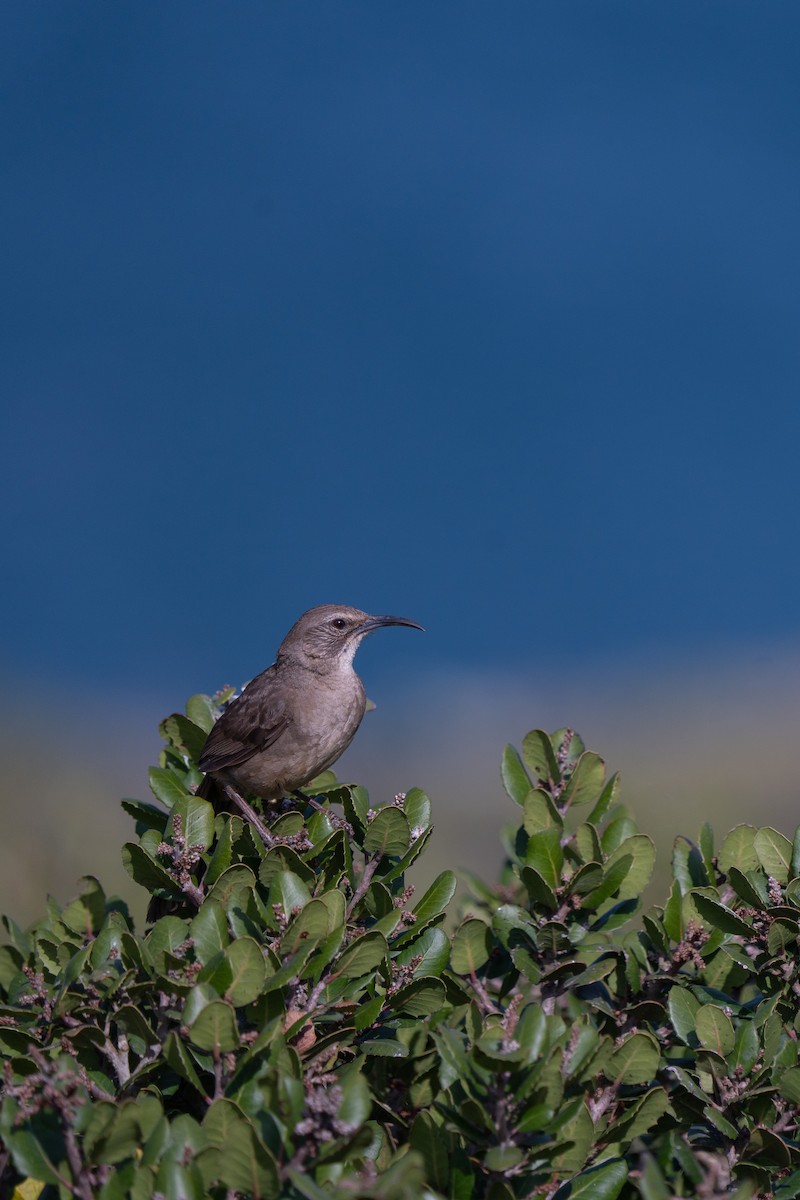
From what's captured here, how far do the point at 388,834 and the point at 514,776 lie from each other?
527 millimetres

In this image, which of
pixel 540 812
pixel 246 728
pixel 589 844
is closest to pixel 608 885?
pixel 589 844

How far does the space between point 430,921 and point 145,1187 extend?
4.17 ft

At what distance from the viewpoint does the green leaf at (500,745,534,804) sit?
12.2 ft

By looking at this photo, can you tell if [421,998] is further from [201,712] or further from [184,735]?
[201,712]

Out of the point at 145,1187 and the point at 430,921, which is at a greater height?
the point at 430,921

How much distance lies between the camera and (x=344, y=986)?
9.62 ft

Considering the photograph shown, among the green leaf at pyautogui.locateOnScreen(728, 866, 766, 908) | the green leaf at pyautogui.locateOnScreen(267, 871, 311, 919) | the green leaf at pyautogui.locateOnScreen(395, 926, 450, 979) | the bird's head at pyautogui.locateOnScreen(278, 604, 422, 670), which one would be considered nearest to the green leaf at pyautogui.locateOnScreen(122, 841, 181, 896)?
the green leaf at pyautogui.locateOnScreen(267, 871, 311, 919)

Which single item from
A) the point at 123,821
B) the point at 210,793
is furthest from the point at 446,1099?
the point at 123,821

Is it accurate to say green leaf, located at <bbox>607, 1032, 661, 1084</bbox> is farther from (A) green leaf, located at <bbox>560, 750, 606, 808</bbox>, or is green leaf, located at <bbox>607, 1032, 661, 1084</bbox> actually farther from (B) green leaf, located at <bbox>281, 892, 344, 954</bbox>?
(A) green leaf, located at <bbox>560, 750, 606, 808</bbox>

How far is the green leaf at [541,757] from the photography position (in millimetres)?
3760

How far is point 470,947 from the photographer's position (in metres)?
3.35

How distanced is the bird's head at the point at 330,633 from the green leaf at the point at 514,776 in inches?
97.2

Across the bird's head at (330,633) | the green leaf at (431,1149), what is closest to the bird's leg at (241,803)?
the bird's head at (330,633)

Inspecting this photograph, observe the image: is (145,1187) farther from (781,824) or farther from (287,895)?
(781,824)
